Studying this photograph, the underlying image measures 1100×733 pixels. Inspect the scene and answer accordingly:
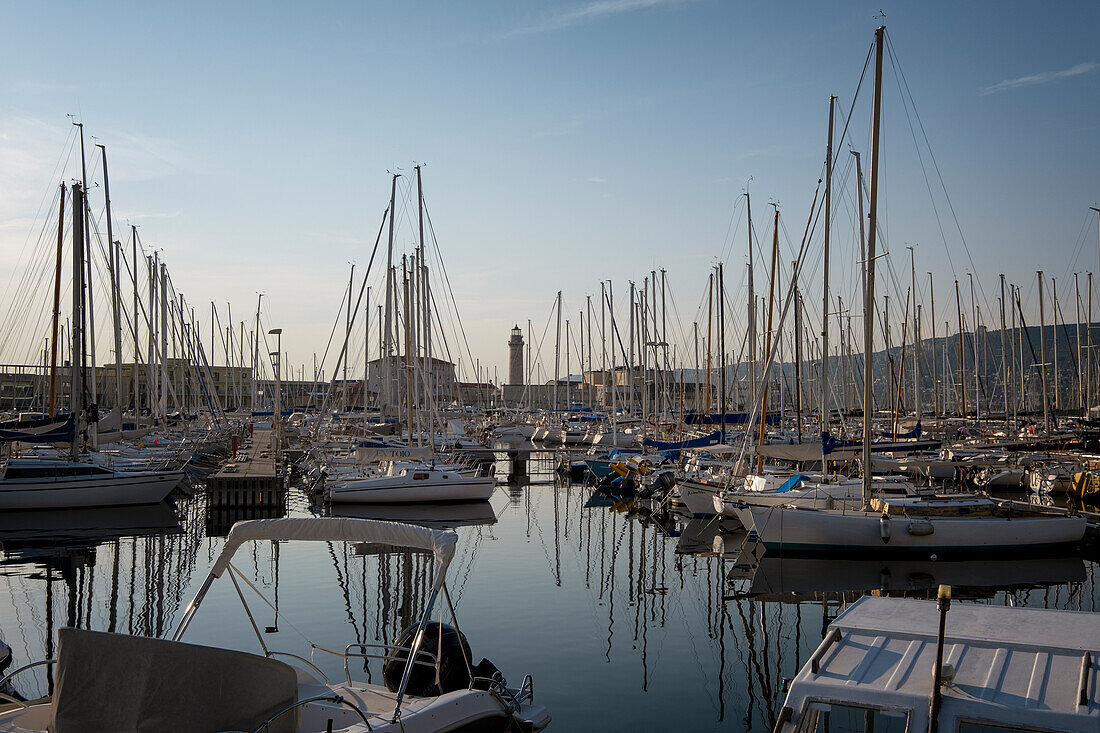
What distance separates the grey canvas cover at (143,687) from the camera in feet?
25.0

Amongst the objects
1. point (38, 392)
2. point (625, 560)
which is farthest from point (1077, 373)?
point (38, 392)

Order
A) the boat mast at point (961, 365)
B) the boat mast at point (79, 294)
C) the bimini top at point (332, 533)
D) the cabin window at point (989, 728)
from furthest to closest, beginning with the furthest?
the boat mast at point (961, 365) < the boat mast at point (79, 294) < the bimini top at point (332, 533) < the cabin window at point (989, 728)

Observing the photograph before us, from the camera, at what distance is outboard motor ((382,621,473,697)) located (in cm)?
1125

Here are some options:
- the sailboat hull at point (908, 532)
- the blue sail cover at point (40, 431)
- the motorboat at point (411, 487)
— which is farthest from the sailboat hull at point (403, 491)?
the sailboat hull at point (908, 532)

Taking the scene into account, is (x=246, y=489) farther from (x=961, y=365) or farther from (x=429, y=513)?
(x=961, y=365)

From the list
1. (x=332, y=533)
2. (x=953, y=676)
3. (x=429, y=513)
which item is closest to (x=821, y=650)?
(x=953, y=676)

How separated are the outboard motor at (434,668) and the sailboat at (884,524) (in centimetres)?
1405

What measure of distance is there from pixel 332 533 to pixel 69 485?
84.4 ft

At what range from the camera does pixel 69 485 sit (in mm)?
32094

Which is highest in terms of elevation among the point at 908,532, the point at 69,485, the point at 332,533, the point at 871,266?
the point at 871,266

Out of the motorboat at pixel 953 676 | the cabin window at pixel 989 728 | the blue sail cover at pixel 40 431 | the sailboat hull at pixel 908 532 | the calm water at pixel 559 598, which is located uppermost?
the blue sail cover at pixel 40 431

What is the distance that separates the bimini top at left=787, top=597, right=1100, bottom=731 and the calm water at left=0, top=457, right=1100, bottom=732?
15.7 ft

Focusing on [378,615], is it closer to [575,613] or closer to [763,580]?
[575,613]

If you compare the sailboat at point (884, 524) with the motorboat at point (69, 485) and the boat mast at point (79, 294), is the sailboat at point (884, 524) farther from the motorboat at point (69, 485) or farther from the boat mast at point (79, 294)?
the boat mast at point (79, 294)
